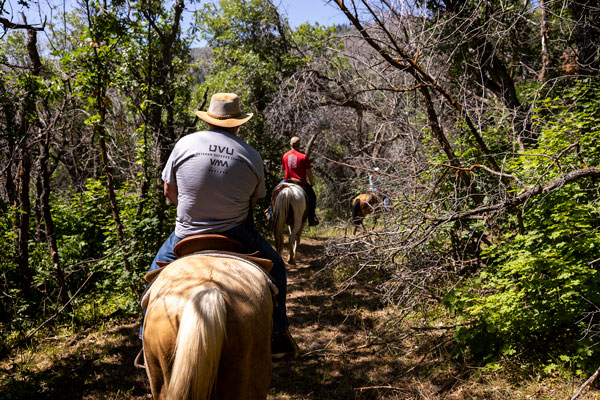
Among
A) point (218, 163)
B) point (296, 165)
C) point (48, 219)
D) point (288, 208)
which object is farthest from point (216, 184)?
point (296, 165)

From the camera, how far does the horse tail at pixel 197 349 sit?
2.00 metres

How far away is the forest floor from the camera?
3760 mm

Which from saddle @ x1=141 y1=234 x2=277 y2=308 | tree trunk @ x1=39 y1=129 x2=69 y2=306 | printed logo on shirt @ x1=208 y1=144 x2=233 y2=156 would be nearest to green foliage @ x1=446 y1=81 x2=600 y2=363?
saddle @ x1=141 y1=234 x2=277 y2=308

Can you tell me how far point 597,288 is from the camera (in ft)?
11.7

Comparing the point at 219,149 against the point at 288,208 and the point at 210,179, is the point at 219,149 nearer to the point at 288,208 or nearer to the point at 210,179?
the point at 210,179

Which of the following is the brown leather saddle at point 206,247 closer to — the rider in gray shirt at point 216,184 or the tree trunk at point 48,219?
the rider in gray shirt at point 216,184

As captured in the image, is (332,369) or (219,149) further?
(332,369)

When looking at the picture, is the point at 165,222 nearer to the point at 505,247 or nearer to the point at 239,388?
the point at 239,388

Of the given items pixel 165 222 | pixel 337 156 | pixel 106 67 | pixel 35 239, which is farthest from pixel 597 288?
pixel 337 156

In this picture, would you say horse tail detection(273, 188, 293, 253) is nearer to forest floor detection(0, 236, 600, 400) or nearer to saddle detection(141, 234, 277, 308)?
forest floor detection(0, 236, 600, 400)

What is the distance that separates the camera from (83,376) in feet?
14.2

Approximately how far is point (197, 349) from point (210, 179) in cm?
131

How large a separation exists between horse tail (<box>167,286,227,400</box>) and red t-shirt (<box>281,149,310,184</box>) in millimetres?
6534

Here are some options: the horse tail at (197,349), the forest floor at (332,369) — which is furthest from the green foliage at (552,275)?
the horse tail at (197,349)
